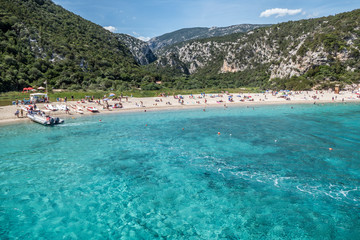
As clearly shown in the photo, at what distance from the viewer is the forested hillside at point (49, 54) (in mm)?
68562

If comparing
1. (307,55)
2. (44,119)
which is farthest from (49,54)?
(307,55)

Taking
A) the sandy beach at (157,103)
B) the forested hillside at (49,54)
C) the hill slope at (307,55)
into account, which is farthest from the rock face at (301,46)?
the forested hillside at (49,54)

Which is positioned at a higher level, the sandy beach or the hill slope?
the hill slope

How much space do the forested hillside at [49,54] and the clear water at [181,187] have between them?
169ft

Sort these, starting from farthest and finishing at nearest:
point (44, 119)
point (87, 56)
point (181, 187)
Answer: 1. point (87, 56)
2. point (44, 119)
3. point (181, 187)

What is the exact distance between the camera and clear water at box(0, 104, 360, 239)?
10.6 meters

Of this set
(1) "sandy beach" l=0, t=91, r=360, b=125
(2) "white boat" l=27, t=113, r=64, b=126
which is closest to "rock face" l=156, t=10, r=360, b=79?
(1) "sandy beach" l=0, t=91, r=360, b=125

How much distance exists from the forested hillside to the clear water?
169 ft

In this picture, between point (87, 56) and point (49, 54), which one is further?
point (87, 56)

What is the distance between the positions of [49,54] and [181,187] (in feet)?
295

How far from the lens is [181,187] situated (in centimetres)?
1460

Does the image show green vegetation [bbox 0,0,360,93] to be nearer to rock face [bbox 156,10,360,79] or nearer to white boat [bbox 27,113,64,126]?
rock face [bbox 156,10,360,79]

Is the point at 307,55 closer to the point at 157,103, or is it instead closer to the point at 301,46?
the point at 301,46

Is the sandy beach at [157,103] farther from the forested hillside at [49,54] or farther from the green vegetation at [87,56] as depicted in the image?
the forested hillside at [49,54]
